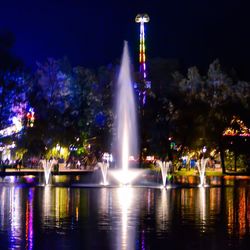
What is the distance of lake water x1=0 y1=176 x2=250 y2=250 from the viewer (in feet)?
47.2

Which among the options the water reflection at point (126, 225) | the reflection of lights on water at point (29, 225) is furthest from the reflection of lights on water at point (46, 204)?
the water reflection at point (126, 225)

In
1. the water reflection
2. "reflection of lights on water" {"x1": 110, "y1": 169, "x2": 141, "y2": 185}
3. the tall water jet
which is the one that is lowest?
the water reflection

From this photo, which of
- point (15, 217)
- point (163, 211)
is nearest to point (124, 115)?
point (163, 211)

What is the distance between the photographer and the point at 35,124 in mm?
60219

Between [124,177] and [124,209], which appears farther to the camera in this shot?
[124,177]

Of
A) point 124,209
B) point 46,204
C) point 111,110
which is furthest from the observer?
point 111,110

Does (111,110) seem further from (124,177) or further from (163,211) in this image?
(163,211)

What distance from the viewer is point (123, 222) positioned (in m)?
18.1

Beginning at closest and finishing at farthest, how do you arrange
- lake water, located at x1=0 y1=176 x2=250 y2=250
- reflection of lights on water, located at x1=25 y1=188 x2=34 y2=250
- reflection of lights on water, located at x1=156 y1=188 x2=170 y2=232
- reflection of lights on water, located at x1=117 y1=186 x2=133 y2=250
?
reflection of lights on water, located at x1=25 y1=188 x2=34 y2=250
lake water, located at x1=0 y1=176 x2=250 y2=250
reflection of lights on water, located at x1=117 y1=186 x2=133 y2=250
reflection of lights on water, located at x1=156 y1=188 x2=170 y2=232

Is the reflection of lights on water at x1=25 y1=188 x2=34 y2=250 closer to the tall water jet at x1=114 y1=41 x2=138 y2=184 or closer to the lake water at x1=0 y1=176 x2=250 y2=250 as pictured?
the lake water at x1=0 y1=176 x2=250 y2=250

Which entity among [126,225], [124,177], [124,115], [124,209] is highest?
[124,115]

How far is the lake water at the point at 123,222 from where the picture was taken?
1440 cm

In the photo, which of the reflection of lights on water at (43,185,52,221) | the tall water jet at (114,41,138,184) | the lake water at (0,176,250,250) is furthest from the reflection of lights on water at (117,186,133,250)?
the tall water jet at (114,41,138,184)

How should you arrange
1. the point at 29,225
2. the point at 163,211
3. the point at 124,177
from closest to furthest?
the point at 29,225, the point at 163,211, the point at 124,177
